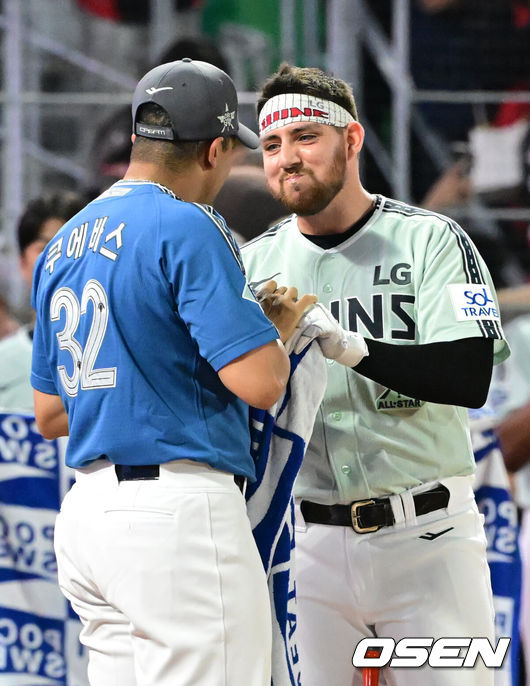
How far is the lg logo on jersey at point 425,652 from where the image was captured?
2764mm

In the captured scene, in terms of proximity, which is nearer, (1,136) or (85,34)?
(1,136)

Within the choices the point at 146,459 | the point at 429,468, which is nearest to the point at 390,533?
the point at 429,468

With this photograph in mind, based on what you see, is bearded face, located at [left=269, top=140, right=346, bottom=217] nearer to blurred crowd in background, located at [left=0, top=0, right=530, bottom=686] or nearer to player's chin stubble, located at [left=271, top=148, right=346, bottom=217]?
player's chin stubble, located at [left=271, top=148, right=346, bottom=217]

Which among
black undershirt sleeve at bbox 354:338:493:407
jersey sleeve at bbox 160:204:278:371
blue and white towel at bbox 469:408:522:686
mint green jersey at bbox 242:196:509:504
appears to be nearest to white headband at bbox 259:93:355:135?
mint green jersey at bbox 242:196:509:504

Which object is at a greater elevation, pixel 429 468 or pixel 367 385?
pixel 367 385

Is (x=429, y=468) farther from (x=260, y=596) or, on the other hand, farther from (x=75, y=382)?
(x=75, y=382)

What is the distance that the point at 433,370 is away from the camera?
269cm

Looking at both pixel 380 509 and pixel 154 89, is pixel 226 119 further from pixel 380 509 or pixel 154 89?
pixel 380 509

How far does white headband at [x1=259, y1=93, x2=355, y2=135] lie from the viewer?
2938 mm

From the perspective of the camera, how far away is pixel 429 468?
287cm

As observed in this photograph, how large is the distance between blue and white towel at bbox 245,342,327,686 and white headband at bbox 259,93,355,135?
2.14ft

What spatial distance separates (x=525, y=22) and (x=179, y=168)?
17.1 ft

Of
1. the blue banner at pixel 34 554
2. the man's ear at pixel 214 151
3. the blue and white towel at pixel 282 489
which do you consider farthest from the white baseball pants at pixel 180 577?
the blue banner at pixel 34 554

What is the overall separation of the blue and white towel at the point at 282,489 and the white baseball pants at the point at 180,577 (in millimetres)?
181
